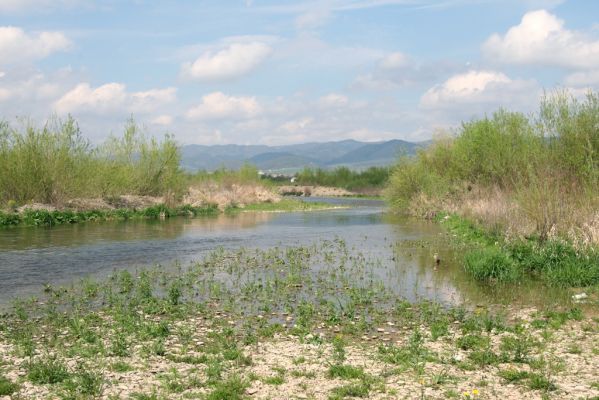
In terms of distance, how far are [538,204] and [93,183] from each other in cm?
3372

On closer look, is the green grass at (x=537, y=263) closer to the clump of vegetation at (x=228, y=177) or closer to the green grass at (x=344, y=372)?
the green grass at (x=344, y=372)

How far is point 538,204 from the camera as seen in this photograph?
18406mm

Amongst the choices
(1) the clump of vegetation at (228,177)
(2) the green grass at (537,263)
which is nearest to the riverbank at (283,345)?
(2) the green grass at (537,263)

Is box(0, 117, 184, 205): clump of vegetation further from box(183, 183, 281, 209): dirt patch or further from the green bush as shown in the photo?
the green bush

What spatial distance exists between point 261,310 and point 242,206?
44.5m

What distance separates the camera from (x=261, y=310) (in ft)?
41.9

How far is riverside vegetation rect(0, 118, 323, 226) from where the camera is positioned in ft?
121

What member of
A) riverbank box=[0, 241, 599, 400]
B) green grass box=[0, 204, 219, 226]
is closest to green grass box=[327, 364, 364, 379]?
riverbank box=[0, 241, 599, 400]

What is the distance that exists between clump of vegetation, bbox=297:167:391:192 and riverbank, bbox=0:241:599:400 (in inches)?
3405

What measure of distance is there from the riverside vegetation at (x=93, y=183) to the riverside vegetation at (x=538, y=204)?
79.1 ft

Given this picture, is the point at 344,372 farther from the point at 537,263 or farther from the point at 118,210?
the point at 118,210

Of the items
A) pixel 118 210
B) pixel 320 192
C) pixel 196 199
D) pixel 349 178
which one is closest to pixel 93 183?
pixel 118 210

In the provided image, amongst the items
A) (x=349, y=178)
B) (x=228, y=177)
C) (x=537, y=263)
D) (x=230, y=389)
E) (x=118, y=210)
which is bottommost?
(x=230, y=389)

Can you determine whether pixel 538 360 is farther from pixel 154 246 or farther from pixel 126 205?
pixel 126 205
